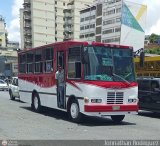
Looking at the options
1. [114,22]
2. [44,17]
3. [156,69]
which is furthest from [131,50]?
[44,17]

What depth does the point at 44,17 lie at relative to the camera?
123 meters

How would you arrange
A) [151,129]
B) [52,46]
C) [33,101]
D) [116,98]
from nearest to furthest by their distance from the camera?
[151,129] → [116,98] → [52,46] → [33,101]

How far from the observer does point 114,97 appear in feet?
46.8

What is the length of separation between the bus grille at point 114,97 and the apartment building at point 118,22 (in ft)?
296

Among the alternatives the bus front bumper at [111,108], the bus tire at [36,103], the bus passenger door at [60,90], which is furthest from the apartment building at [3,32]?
the bus front bumper at [111,108]

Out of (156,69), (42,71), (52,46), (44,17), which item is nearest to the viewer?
(52,46)

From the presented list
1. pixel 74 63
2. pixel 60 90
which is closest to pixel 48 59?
pixel 60 90

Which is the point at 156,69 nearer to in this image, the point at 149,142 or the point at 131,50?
the point at 131,50

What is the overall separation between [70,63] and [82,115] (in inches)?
78.2

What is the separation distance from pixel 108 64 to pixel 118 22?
93532 mm

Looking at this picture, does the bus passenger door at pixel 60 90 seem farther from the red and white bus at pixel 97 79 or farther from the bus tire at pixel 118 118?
the bus tire at pixel 118 118

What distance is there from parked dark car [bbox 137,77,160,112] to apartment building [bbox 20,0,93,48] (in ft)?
340

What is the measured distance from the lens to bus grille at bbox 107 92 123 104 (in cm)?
1413

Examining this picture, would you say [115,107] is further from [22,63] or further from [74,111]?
[22,63]
